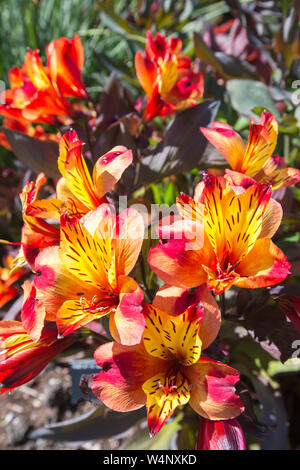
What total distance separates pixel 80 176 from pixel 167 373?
0.91 feet

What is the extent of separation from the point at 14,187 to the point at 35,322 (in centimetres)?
103

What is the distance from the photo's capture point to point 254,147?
1.99ft

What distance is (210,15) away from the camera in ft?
7.07

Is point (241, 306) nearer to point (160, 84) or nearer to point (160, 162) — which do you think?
point (160, 162)

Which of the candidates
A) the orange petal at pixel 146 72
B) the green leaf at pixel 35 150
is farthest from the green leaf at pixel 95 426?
the orange petal at pixel 146 72

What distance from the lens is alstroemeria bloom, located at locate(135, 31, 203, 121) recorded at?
77 cm

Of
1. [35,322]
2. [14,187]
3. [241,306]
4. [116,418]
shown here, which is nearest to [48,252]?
[35,322]

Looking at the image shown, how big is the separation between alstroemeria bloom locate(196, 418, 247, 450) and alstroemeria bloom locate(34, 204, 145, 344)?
0.20 m

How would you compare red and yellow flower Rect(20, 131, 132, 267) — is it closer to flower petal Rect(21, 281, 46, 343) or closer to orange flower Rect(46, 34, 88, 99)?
flower petal Rect(21, 281, 46, 343)

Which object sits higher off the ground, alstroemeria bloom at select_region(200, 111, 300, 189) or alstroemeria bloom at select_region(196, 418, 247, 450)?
alstroemeria bloom at select_region(200, 111, 300, 189)

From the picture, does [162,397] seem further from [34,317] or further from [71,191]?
[71,191]

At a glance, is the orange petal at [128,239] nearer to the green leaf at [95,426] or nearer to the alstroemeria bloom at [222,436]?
the alstroemeria bloom at [222,436]

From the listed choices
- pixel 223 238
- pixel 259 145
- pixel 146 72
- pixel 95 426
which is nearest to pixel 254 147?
pixel 259 145

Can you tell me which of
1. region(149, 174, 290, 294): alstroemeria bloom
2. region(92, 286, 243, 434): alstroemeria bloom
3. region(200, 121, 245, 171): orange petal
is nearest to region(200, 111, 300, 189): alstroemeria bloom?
region(200, 121, 245, 171): orange petal
